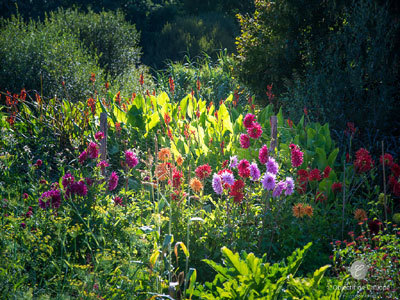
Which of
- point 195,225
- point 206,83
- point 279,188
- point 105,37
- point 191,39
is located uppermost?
point 279,188

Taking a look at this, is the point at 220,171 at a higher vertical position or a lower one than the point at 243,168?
lower

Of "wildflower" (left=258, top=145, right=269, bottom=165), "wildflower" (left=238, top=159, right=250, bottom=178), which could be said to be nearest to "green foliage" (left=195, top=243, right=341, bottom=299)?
"wildflower" (left=238, top=159, right=250, bottom=178)

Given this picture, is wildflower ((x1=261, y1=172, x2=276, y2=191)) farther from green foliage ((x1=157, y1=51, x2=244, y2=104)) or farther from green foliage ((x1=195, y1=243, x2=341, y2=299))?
green foliage ((x1=157, y1=51, x2=244, y2=104))

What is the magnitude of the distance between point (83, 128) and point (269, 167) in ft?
9.47

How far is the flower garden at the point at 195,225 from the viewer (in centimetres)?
226

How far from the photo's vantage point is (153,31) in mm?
19453

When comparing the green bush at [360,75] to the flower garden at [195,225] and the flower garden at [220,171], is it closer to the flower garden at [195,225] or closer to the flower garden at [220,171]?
the flower garden at [220,171]

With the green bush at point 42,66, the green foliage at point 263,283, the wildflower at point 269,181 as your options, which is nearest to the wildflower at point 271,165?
the wildflower at point 269,181

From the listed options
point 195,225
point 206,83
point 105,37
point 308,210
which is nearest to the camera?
point 308,210

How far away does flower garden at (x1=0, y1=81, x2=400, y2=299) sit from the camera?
7.43ft

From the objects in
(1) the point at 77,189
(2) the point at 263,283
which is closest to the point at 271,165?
(2) the point at 263,283

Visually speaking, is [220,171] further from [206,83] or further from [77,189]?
[206,83]

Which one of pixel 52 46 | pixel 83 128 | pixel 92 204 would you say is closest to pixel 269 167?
pixel 92 204

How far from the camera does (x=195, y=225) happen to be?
10.3 feet
